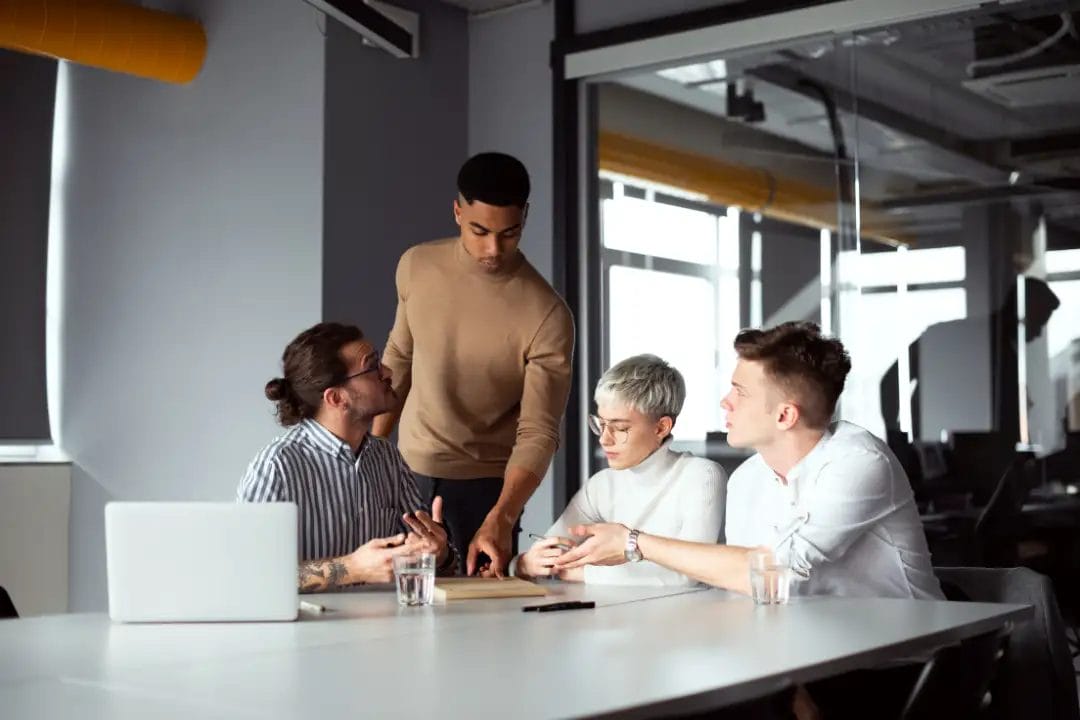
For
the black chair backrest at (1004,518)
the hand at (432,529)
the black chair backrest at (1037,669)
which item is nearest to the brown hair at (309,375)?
the hand at (432,529)

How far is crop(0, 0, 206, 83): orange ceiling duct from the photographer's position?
16.3 feet

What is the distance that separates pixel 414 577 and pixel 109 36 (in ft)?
11.0

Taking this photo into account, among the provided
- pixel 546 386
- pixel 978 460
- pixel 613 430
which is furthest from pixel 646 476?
pixel 978 460

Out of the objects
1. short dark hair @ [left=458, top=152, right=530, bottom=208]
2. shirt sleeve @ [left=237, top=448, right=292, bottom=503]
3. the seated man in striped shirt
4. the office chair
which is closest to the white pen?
the seated man in striped shirt

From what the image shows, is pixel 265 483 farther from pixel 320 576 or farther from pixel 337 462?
pixel 320 576

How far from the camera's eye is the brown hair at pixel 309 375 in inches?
134

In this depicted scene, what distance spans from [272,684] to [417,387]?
227cm

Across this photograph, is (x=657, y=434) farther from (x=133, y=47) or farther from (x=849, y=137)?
(x=133, y=47)

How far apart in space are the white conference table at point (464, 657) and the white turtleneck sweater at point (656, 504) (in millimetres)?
661

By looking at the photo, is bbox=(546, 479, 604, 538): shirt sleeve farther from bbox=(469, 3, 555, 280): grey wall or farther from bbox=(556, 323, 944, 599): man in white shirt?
bbox=(469, 3, 555, 280): grey wall

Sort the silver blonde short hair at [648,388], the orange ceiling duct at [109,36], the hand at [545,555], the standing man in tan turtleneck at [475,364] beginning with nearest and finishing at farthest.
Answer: the hand at [545,555]
the silver blonde short hair at [648,388]
the standing man in tan turtleneck at [475,364]
the orange ceiling duct at [109,36]

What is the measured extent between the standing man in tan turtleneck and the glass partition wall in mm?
1722

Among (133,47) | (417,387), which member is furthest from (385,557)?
(133,47)

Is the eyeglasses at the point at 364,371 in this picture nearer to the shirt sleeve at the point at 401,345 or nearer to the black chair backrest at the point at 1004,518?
the shirt sleeve at the point at 401,345
